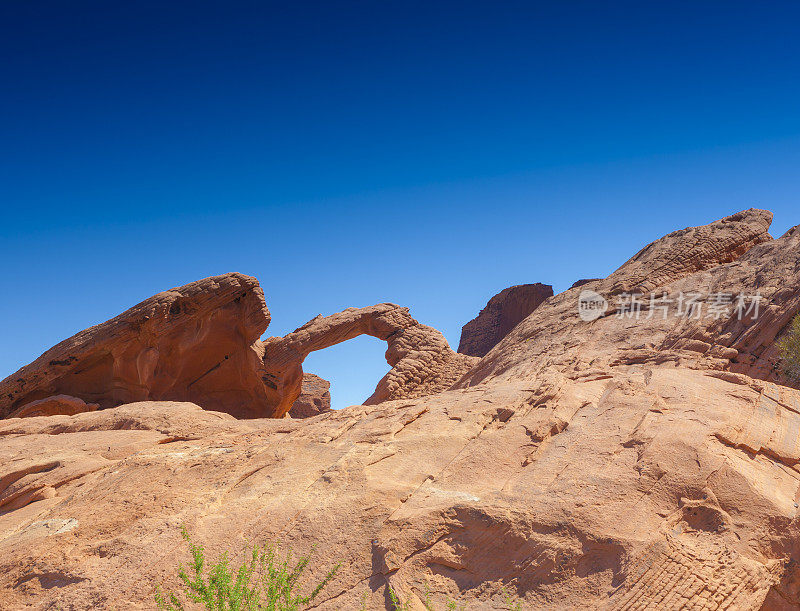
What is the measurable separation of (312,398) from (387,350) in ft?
37.3

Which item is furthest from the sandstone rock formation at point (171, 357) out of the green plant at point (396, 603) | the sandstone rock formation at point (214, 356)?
the green plant at point (396, 603)

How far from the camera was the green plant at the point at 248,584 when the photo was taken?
352cm

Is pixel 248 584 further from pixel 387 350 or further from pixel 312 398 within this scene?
pixel 312 398

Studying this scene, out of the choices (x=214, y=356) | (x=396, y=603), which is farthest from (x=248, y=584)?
(x=214, y=356)

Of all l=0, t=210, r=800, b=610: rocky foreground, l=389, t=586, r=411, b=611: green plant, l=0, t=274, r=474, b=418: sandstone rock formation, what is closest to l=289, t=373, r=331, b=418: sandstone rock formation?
l=0, t=274, r=474, b=418: sandstone rock formation

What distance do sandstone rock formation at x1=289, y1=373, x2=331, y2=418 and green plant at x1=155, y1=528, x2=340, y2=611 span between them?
19221mm

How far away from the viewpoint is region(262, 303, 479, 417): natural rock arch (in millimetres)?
13117

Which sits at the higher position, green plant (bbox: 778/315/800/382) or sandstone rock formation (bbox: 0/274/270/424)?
sandstone rock formation (bbox: 0/274/270/424)

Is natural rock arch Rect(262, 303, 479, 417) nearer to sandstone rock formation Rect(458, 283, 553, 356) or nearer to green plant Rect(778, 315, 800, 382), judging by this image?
green plant Rect(778, 315, 800, 382)

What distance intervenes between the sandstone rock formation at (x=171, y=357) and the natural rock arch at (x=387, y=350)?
60 cm

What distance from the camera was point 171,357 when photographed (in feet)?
45.5

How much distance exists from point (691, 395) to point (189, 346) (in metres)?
12.0

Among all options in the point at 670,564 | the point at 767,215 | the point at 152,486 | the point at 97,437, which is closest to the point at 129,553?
the point at 152,486

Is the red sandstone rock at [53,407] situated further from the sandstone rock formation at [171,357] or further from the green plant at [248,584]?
the green plant at [248,584]
